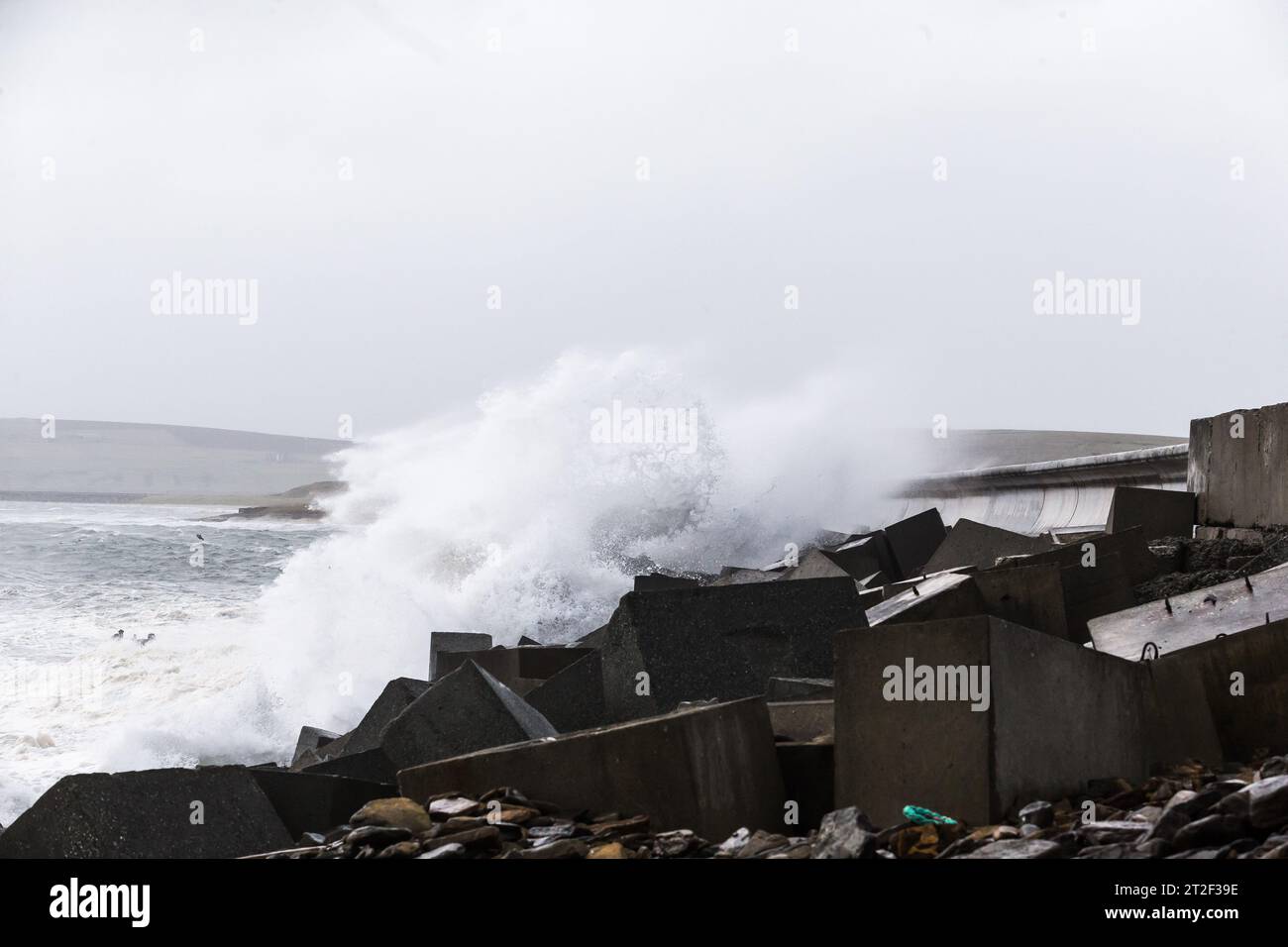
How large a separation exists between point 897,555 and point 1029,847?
735cm

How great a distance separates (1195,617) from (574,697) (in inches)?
111

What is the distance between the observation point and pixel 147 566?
27.5m

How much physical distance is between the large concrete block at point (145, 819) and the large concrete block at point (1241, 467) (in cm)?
611

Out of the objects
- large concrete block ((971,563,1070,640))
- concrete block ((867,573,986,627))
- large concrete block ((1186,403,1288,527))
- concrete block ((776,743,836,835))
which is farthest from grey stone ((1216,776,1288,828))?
large concrete block ((1186,403,1288,527))

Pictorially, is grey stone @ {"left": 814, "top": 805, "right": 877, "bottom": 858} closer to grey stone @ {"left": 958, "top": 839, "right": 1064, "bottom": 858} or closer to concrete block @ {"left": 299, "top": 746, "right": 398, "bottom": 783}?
grey stone @ {"left": 958, "top": 839, "right": 1064, "bottom": 858}

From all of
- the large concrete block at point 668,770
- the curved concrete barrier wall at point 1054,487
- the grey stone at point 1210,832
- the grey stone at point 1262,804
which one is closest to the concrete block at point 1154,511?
the curved concrete barrier wall at point 1054,487

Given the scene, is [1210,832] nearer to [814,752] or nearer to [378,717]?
[814,752]

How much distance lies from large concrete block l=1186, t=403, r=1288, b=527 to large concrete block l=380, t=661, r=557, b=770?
4.83 m

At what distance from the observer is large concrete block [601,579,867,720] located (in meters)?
5.67

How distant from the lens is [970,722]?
3.86m

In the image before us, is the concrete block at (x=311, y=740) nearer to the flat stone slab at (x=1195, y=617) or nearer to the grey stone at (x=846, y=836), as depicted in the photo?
the flat stone slab at (x=1195, y=617)

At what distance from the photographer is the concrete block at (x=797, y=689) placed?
5.15 metres
